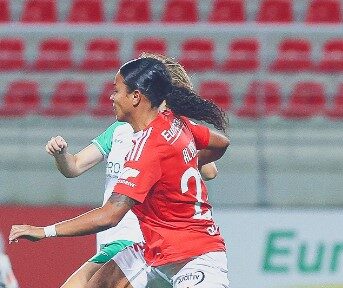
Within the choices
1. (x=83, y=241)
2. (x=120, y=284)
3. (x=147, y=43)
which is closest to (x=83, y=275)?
(x=120, y=284)

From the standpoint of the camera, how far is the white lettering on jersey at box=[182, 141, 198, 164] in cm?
452

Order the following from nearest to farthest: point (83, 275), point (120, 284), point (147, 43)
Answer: point (120, 284), point (83, 275), point (147, 43)

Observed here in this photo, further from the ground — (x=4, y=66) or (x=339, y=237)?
(x=4, y=66)

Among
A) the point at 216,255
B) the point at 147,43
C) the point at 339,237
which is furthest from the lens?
the point at 147,43

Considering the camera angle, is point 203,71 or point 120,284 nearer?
point 120,284

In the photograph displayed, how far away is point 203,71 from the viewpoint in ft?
28.4

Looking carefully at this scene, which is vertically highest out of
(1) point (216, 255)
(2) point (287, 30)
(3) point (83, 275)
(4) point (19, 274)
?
(2) point (287, 30)

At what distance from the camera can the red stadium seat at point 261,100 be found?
8.16 metres

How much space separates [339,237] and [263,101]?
51.7 inches

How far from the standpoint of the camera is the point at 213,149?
198 inches

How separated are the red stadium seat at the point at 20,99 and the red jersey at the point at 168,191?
12.0 feet

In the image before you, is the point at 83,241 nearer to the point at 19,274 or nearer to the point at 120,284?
the point at 19,274

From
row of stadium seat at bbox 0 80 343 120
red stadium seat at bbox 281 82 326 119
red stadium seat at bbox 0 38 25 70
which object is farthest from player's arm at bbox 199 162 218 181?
red stadium seat at bbox 0 38 25 70

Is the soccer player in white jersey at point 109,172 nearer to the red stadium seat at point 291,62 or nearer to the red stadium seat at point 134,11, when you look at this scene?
the red stadium seat at point 291,62
